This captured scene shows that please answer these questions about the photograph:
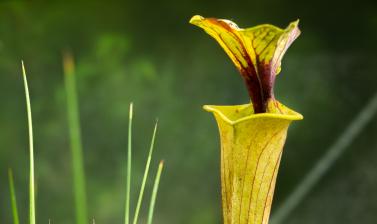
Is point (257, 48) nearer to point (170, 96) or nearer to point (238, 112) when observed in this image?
point (238, 112)

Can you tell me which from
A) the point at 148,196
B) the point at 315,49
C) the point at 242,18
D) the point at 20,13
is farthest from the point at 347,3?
the point at 20,13

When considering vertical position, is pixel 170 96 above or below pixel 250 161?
below

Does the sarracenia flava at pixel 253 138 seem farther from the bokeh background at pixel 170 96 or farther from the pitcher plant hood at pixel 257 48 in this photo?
the bokeh background at pixel 170 96

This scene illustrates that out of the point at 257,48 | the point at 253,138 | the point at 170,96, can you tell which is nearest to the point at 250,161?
the point at 253,138

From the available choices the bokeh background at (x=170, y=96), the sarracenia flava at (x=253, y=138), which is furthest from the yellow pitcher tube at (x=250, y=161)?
the bokeh background at (x=170, y=96)

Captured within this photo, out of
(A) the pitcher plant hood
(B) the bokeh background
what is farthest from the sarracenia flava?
(B) the bokeh background

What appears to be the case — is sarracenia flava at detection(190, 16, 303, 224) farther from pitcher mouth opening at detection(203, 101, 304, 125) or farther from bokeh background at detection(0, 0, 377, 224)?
bokeh background at detection(0, 0, 377, 224)

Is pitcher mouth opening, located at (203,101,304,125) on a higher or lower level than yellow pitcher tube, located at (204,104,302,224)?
higher
